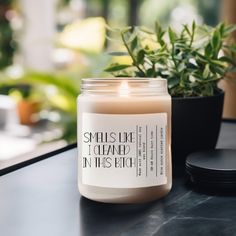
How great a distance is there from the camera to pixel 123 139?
1.33 feet

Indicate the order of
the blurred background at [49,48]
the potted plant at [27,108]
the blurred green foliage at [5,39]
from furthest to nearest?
the blurred green foliage at [5,39] < the potted plant at [27,108] < the blurred background at [49,48]

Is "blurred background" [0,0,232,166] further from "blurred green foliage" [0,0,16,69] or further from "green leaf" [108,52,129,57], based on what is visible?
"green leaf" [108,52,129,57]

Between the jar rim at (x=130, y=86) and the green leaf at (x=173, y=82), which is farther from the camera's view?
the green leaf at (x=173, y=82)

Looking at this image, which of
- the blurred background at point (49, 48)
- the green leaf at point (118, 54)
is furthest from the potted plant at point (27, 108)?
the green leaf at point (118, 54)

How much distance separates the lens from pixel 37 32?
3479mm

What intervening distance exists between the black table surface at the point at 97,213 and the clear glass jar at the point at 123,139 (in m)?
0.02

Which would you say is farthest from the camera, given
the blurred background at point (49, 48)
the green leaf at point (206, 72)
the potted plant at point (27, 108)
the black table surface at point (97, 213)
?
the potted plant at point (27, 108)

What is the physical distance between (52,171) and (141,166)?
0.52ft

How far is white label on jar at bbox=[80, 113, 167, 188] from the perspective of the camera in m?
0.41

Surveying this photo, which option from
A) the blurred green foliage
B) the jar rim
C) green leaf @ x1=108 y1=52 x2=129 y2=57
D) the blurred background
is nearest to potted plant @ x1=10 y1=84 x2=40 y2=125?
the blurred background

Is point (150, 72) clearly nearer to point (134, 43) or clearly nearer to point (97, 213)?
point (134, 43)

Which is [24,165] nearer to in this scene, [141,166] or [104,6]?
[141,166]

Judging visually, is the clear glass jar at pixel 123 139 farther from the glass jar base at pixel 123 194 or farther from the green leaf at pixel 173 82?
the green leaf at pixel 173 82

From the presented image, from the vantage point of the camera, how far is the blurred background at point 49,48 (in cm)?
146
